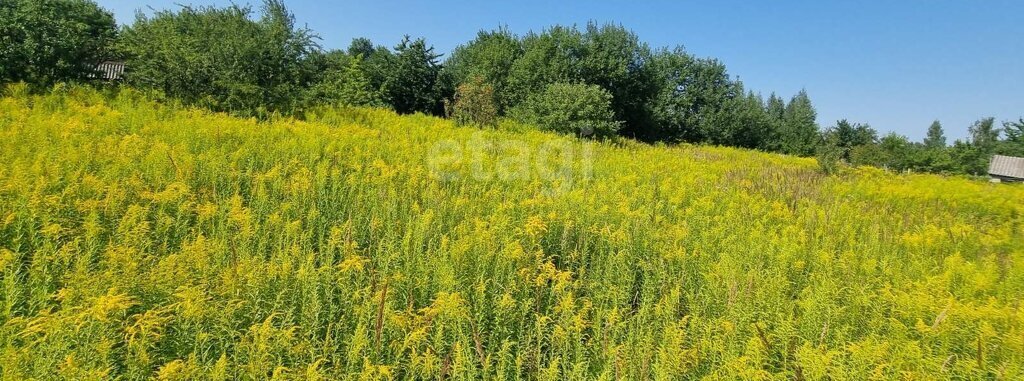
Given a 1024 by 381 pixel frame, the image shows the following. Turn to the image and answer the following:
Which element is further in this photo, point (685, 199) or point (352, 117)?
point (352, 117)

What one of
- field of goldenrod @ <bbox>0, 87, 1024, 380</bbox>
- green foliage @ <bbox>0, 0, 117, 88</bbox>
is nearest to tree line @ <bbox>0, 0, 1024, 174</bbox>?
green foliage @ <bbox>0, 0, 117, 88</bbox>

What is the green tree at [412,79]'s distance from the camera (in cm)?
2606

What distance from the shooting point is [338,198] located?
3.92 meters

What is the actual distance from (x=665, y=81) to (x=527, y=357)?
41746 millimetres

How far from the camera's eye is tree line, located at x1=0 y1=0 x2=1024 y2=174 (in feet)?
27.8

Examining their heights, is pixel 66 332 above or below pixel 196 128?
below

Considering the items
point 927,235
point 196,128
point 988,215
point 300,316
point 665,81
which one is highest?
point 665,81

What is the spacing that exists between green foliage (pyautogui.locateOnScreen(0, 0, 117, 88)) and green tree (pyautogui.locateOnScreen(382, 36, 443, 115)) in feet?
55.6

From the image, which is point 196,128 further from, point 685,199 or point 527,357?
point 685,199

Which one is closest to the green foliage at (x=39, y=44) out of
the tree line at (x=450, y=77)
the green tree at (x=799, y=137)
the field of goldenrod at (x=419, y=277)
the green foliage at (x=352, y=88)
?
the tree line at (x=450, y=77)

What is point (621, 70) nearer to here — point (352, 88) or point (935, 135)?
point (352, 88)

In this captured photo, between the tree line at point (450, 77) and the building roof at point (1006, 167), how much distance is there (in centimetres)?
97

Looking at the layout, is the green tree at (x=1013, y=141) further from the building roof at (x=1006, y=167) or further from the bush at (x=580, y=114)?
the bush at (x=580, y=114)

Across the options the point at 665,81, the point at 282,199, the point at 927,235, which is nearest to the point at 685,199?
the point at 927,235
